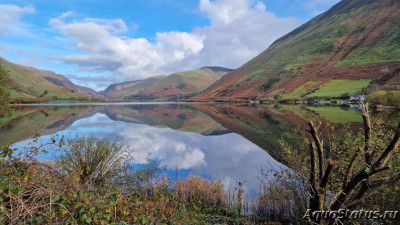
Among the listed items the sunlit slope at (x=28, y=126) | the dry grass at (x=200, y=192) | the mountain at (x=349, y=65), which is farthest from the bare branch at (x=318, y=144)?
the mountain at (x=349, y=65)

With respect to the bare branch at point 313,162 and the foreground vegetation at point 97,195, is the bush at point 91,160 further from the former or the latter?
the bare branch at point 313,162

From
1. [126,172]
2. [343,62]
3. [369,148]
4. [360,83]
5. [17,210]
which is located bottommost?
[126,172]

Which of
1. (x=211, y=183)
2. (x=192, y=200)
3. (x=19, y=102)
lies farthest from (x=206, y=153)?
(x=19, y=102)

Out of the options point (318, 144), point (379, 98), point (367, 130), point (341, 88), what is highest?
point (341, 88)

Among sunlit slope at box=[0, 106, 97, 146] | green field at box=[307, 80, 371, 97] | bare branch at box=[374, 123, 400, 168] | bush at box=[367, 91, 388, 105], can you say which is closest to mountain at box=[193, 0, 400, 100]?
green field at box=[307, 80, 371, 97]

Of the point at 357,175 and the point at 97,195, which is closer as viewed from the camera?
the point at 357,175

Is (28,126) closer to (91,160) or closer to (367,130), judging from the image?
(91,160)

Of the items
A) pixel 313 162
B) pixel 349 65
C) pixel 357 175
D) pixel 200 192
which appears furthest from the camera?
pixel 349 65

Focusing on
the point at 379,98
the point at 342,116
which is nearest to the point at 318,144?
the point at 342,116

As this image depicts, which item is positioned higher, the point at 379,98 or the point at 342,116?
the point at 379,98

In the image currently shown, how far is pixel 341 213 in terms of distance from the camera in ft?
20.8

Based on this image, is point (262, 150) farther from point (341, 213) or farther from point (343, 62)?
point (343, 62)

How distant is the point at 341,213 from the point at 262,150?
67.6ft

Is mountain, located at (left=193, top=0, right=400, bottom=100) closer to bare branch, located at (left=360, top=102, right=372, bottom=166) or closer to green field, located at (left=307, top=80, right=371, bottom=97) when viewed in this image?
green field, located at (left=307, top=80, right=371, bottom=97)
